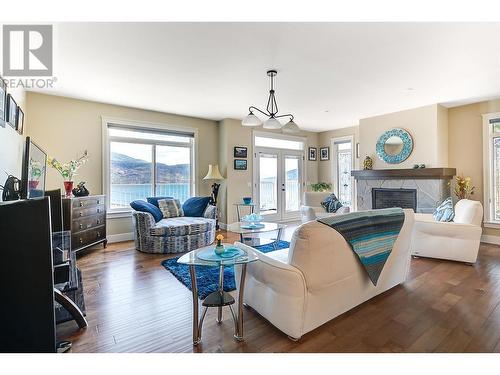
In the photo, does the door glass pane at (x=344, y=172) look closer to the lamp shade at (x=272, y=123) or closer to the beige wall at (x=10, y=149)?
the lamp shade at (x=272, y=123)

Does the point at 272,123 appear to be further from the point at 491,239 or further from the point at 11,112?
the point at 491,239

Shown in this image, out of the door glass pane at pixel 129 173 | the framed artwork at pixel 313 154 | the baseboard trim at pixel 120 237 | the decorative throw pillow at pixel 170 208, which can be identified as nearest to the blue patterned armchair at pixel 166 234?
the decorative throw pillow at pixel 170 208

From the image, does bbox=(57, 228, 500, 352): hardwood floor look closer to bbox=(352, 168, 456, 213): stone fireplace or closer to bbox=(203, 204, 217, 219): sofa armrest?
bbox=(203, 204, 217, 219): sofa armrest

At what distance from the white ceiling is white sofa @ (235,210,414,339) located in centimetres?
187

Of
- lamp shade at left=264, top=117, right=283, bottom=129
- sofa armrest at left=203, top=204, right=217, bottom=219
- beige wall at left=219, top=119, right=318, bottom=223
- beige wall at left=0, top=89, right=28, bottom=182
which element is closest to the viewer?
beige wall at left=0, top=89, right=28, bottom=182

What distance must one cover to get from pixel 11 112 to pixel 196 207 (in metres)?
2.87

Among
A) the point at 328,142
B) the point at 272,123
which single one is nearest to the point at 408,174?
the point at 328,142

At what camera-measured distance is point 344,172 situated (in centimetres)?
703

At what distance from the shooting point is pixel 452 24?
2254 millimetres

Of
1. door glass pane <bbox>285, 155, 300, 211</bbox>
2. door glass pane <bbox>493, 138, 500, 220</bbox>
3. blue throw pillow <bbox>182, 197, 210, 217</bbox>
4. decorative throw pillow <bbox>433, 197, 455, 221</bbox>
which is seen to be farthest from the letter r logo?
door glass pane <bbox>493, 138, 500, 220</bbox>

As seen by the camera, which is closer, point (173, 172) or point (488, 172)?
point (488, 172)

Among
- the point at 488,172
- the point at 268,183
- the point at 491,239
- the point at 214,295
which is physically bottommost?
the point at 491,239

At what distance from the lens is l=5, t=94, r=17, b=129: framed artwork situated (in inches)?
107
